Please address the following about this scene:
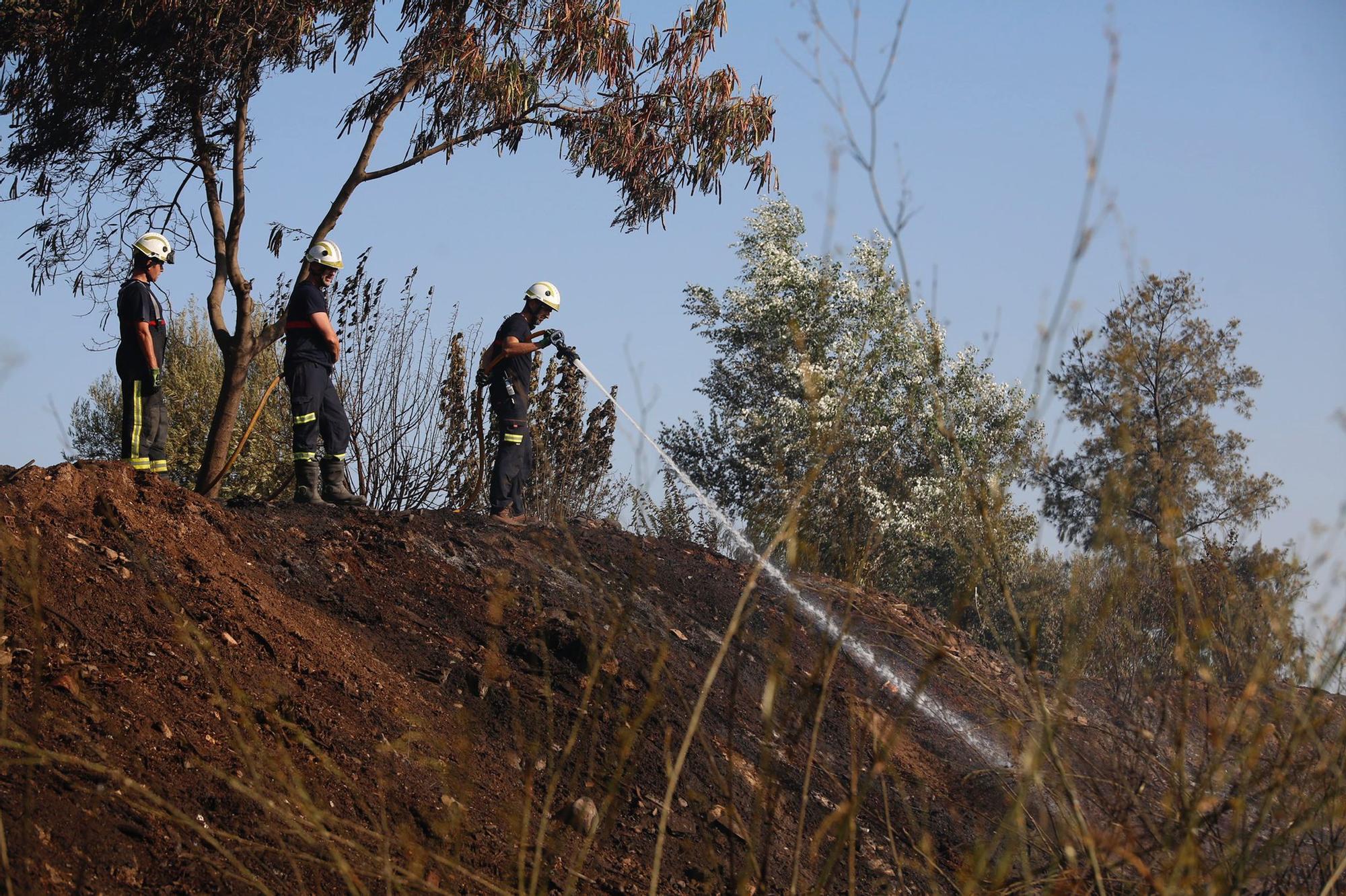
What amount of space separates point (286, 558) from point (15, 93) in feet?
21.9

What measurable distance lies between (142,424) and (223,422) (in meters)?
2.48

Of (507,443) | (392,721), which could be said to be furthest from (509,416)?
(392,721)

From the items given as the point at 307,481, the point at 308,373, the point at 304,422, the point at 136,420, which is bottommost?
the point at 307,481

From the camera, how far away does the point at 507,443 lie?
8.92m

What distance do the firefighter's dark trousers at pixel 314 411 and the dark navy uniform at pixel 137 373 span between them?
891 mm

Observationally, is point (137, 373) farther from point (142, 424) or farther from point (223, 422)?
point (223, 422)

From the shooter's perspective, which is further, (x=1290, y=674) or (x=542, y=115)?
(x=542, y=115)

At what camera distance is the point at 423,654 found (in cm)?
569

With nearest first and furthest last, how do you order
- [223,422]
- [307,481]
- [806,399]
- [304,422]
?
[304,422] < [307,481] < [223,422] < [806,399]

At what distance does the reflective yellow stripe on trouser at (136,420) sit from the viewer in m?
7.71

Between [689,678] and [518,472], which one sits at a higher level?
[518,472]

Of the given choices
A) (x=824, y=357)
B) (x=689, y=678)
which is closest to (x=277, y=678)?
(x=689, y=678)

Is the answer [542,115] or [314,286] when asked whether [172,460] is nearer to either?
[542,115]

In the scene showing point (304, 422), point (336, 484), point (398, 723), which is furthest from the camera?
point (336, 484)
